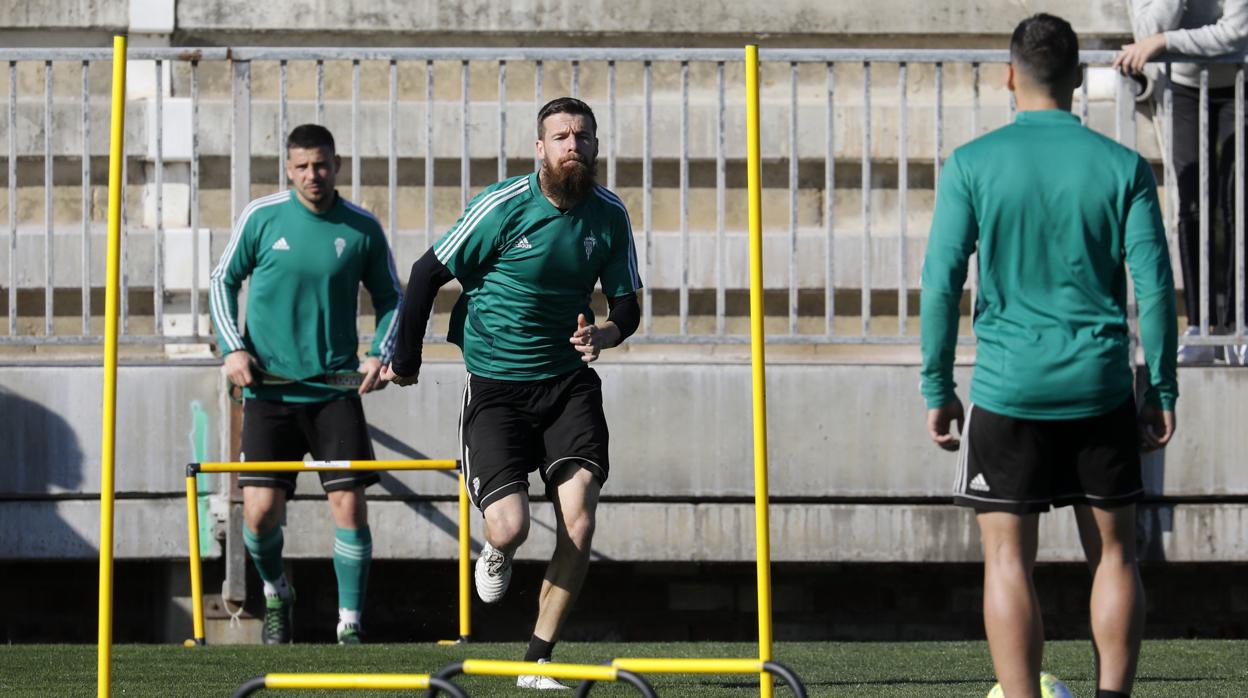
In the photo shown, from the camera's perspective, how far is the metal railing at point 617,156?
9062 millimetres

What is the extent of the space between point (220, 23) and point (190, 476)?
3.26 m

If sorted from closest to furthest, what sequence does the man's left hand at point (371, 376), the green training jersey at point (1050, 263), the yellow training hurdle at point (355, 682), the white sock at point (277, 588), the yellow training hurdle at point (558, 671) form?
the yellow training hurdle at point (355, 682)
the yellow training hurdle at point (558, 671)
the green training jersey at point (1050, 263)
the man's left hand at point (371, 376)
the white sock at point (277, 588)

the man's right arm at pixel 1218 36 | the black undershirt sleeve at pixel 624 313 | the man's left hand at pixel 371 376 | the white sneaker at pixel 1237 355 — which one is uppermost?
the man's right arm at pixel 1218 36

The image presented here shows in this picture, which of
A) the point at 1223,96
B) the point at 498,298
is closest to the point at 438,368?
the point at 498,298

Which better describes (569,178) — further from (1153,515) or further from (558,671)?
(1153,515)

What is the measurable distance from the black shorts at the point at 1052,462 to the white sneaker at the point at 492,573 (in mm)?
2153

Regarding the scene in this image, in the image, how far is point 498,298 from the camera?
6.46 m

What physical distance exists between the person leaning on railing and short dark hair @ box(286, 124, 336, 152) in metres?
3.54

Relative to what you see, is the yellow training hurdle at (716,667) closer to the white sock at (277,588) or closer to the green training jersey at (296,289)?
the green training jersey at (296,289)

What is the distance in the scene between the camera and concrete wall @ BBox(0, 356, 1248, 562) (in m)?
9.02

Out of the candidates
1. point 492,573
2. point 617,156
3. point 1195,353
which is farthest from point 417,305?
point 1195,353

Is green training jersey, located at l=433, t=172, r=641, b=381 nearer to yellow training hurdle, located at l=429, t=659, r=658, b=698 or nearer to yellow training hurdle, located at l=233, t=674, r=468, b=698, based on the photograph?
yellow training hurdle, located at l=429, t=659, r=658, b=698

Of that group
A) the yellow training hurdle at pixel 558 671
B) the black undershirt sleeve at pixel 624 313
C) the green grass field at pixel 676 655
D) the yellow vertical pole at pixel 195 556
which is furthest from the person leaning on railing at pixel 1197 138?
the yellow training hurdle at pixel 558 671

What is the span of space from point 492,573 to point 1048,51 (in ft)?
9.01
